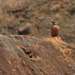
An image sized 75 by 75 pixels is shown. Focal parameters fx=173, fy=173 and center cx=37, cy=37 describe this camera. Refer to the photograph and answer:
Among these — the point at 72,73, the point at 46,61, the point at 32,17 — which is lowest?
the point at 32,17

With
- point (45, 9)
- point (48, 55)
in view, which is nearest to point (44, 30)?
point (45, 9)

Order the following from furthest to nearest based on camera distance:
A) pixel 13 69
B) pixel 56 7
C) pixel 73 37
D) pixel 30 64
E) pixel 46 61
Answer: pixel 56 7 → pixel 73 37 → pixel 46 61 → pixel 30 64 → pixel 13 69

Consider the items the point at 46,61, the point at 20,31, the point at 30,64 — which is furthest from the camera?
the point at 20,31

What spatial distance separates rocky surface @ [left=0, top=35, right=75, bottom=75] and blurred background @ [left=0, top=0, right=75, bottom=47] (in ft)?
42.6

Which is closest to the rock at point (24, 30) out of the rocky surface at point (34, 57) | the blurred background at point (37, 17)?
the blurred background at point (37, 17)

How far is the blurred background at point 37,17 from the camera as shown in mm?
21341

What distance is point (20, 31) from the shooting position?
21281 mm

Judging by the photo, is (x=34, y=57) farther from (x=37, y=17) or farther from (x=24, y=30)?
(x=37, y=17)

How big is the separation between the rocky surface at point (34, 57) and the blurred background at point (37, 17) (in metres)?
13.0

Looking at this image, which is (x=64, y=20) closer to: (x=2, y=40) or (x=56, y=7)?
(x=56, y=7)

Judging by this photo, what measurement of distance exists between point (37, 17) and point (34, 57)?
18.8 m

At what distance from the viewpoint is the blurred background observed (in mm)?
21341

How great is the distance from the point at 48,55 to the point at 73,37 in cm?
1390

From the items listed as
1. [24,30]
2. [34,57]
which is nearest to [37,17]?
[24,30]
